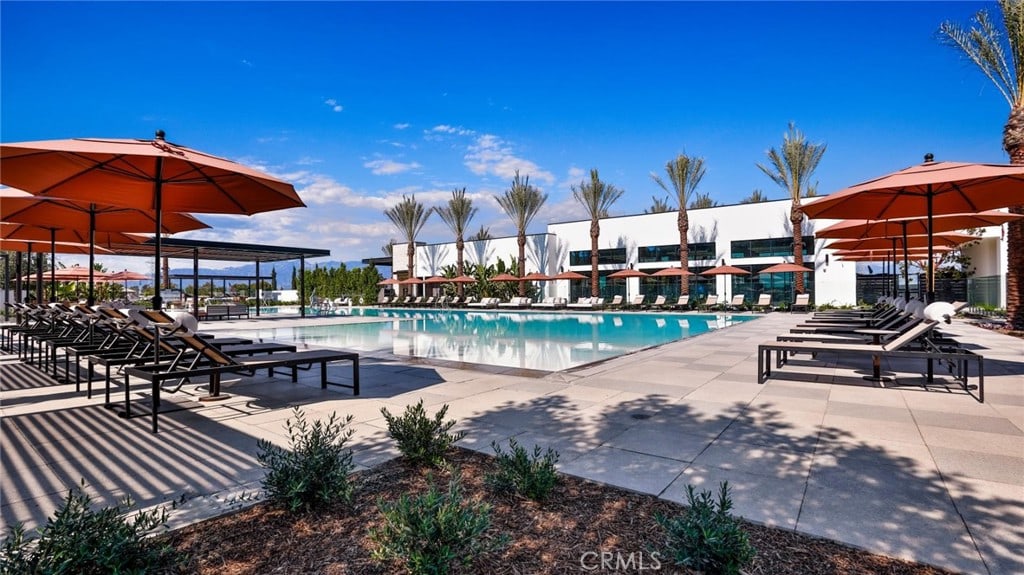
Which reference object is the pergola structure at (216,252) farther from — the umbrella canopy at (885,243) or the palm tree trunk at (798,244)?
the palm tree trunk at (798,244)

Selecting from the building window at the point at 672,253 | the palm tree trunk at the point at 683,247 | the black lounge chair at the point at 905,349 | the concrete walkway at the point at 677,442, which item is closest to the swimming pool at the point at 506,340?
the concrete walkway at the point at 677,442

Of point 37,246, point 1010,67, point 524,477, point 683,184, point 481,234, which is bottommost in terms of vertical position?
point 524,477

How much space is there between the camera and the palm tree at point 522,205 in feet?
99.6

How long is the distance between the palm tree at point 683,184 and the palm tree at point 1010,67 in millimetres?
14000

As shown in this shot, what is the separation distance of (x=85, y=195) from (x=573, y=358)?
310 inches

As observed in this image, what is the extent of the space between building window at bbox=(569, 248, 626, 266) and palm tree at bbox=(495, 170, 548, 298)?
11.2 feet

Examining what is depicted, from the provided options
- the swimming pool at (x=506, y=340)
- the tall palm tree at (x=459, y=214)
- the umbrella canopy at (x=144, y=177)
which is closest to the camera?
the umbrella canopy at (x=144, y=177)

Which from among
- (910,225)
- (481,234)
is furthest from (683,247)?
(481,234)

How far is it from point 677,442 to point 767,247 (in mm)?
25096

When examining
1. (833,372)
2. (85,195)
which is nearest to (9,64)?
(85,195)

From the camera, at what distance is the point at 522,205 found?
30.3 meters

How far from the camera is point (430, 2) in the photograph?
12516 mm
